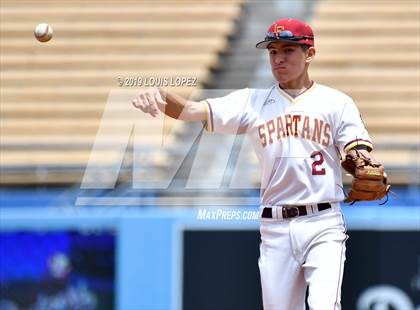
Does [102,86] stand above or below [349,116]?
above

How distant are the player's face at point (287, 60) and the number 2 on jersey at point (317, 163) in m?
0.28

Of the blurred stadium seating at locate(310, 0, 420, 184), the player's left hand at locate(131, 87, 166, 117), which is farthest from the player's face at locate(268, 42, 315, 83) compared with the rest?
the blurred stadium seating at locate(310, 0, 420, 184)

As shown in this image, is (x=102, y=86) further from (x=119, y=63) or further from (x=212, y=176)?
(x=212, y=176)

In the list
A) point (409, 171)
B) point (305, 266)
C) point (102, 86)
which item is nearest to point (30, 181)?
point (102, 86)

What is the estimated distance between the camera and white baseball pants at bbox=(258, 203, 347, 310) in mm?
3332

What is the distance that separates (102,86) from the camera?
6523 mm

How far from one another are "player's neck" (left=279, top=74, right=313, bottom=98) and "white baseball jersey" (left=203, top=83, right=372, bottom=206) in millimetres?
19

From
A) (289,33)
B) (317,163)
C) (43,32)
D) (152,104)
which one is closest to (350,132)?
(317,163)

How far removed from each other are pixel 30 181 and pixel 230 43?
1815 millimetres

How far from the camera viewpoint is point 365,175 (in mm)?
3324

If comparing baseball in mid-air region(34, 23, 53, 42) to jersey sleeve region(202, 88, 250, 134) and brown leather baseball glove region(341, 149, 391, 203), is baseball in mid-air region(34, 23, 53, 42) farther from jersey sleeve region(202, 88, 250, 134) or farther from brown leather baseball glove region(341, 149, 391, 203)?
brown leather baseball glove region(341, 149, 391, 203)

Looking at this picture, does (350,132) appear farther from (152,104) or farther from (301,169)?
(152,104)

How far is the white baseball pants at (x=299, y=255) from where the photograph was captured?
333cm

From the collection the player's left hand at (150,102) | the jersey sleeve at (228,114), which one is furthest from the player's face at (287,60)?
the player's left hand at (150,102)
